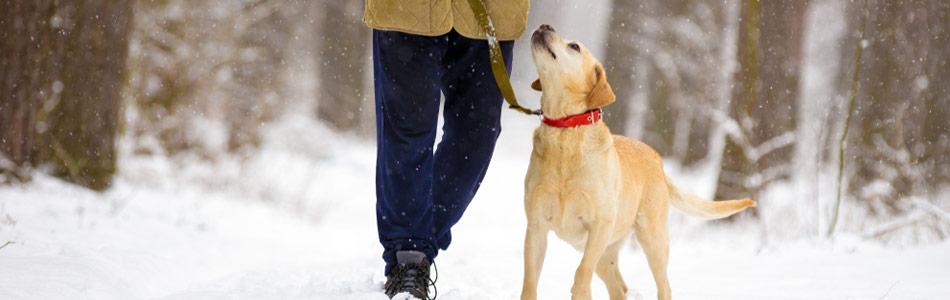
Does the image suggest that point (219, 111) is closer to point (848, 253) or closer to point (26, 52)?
point (26, 52)

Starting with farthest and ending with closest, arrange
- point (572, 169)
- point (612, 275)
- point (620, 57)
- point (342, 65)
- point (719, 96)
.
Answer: point (342, 65) < point (620, 57) < point (719, 96) < point (612, 275) < point (572, 169)

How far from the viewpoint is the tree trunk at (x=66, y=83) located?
521 cm

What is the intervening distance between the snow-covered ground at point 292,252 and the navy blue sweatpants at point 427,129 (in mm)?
327

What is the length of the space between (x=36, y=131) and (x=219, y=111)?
15.0 feet

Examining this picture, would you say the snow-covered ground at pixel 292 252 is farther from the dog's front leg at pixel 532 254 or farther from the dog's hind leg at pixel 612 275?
the dog's front leg at pixel 532 254

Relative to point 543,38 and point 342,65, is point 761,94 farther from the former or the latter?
point 342,65

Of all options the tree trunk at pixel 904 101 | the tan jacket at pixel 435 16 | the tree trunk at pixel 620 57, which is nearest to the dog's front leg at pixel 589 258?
the tan jacket at pixel 435 16

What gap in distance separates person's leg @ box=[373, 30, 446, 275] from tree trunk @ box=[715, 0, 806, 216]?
161 inches

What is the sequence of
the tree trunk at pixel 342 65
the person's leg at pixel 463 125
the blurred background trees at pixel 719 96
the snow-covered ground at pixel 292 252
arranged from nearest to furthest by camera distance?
the person's leg at pixel 463 125, the snow-covered ground at pixel 292 252, the blurred background trees at pixel 719 96, the tree trunk at pixel 342 65

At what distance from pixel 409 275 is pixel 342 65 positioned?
10.1 meters

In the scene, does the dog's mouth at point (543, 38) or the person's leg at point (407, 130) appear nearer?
the dog's mouth at point (543, 38)

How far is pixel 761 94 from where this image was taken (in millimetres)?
6145

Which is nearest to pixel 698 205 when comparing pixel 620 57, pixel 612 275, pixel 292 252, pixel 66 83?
pixel 612 275

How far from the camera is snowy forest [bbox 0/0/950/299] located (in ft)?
13.0
